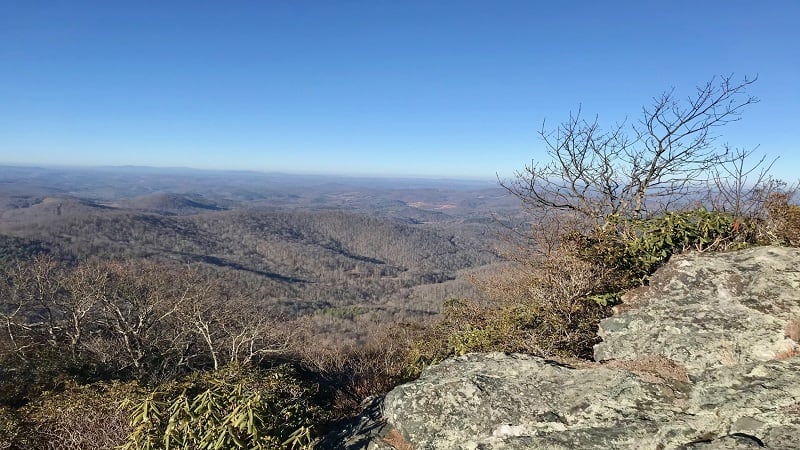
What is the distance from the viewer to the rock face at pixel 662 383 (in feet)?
13.1

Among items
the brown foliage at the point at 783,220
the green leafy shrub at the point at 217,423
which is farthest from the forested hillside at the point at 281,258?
the green leafy shrub at the point at 217,423

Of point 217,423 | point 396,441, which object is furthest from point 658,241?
point 217,423

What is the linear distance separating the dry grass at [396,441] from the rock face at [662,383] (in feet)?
0.09

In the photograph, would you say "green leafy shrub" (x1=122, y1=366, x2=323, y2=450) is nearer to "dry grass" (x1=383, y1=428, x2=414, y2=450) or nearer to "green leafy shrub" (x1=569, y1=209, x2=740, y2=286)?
"dry grass" (x1=383, y1=428, x2=414, y2=450)

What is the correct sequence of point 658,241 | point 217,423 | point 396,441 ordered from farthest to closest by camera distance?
point 658,241 < point 396,441 < point 217,423

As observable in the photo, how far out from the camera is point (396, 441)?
4980 millimetres

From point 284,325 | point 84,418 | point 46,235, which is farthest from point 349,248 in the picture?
point 84,418

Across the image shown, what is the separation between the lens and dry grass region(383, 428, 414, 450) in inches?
191

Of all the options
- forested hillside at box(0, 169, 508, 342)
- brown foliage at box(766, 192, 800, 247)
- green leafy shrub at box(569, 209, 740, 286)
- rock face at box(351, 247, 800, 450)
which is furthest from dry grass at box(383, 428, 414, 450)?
forested hillside at box(0, 169, 508, 342)

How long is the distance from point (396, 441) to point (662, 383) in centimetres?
323

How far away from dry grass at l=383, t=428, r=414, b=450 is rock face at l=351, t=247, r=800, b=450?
0.09 feet

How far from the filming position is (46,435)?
19.7ft

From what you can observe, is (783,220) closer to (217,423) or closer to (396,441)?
(396,441)

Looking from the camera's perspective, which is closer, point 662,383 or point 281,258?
point 662,383
